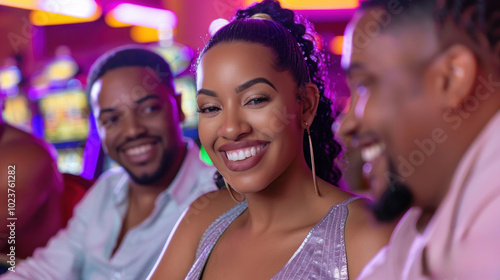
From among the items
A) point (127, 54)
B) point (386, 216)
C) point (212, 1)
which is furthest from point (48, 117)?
point (386, 216)

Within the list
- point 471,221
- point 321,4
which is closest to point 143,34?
point 321,4

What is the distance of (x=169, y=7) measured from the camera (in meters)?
3.41

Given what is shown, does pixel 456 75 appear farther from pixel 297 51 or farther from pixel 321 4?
pixel 321 4

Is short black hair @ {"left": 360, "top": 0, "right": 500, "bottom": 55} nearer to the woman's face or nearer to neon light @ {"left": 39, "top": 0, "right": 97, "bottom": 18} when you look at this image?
the woman's face

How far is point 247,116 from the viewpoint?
3.89ft

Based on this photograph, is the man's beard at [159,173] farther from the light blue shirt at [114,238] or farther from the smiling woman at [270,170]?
the smiling woman at [270,170]

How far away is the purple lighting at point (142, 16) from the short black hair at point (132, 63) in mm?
2123

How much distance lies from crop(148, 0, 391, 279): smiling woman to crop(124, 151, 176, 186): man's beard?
0.66 m

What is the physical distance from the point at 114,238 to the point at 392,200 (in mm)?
1465

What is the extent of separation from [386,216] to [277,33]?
2.13 feet

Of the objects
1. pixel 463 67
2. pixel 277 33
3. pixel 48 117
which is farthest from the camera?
pixel 48 117

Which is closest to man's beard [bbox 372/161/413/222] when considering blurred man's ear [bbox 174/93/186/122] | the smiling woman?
the smiling woman

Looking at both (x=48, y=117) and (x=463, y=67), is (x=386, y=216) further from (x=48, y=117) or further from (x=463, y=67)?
(x=48, y=117)

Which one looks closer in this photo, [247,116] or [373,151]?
[373,151]
